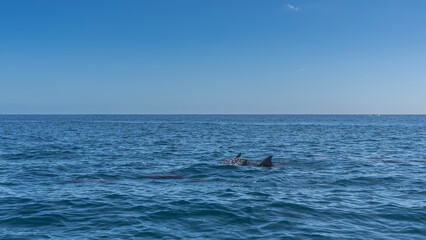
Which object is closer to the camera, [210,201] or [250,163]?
[210,201]

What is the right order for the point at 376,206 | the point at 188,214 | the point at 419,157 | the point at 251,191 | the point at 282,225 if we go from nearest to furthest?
the point at 282,225
the point at 188,214
the point at 376,206
the point at 251,191
the point at 419,157

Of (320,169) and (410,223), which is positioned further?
(320,169)

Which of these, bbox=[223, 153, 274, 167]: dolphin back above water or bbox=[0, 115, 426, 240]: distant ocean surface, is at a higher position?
bbox=[223, 153, 274, 167]: dolphin back above water

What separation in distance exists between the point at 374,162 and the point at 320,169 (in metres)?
6.56

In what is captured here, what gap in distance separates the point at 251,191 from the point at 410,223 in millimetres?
7234

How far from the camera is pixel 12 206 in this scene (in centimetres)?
1400

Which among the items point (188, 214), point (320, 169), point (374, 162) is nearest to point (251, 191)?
point (188, 214)

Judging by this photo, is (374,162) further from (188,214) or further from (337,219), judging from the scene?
(188,214)

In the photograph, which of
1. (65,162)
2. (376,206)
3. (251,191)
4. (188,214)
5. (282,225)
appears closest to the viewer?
(282,225)

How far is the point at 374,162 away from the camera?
27.3 metres

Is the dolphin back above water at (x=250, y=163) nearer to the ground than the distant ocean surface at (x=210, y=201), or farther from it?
farther from it

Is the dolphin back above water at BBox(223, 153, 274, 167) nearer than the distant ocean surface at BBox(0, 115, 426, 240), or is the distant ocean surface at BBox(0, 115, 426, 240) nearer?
the distant ocean surface at BBox(0, 115, 426, 240)

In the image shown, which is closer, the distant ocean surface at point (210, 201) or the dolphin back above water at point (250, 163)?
the distant ocean surface at point (210, 201)

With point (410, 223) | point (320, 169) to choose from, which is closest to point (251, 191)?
point (410, 223)
